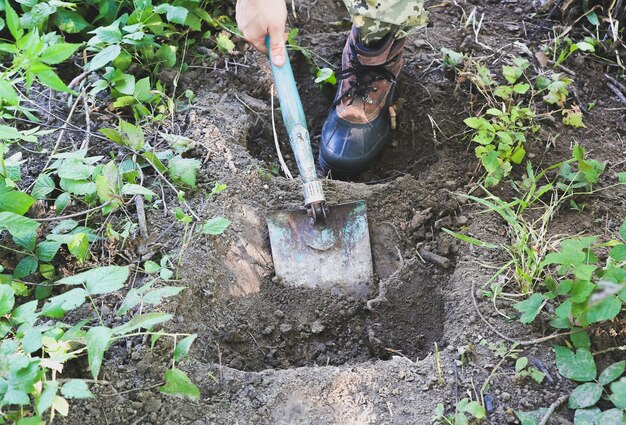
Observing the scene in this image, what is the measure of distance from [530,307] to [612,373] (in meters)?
0.26

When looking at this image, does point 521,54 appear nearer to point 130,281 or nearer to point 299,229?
point 299,229

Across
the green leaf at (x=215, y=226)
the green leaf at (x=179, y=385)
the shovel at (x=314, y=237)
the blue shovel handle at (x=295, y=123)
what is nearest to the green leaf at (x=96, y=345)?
the green leaf at (x=179, y=385)

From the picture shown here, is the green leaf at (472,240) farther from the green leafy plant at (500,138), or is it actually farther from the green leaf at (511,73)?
the green leaf at (511,73)

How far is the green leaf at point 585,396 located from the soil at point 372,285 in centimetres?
3

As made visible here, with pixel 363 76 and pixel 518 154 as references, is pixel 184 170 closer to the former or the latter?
pixel 363 76

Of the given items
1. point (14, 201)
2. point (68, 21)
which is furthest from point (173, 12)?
point (14, 201)

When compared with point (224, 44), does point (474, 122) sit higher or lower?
lower

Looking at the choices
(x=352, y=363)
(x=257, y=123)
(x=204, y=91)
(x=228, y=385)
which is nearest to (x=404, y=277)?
(x=352, y=363)

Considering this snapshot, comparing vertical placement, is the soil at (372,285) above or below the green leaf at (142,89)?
below

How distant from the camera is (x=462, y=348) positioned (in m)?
1.82

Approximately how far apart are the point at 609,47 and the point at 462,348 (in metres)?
1.53

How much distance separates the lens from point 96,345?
4.92 feet

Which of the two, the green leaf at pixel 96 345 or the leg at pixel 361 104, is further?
the leg at pixel 361 104

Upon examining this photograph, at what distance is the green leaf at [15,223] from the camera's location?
1.78 metres
